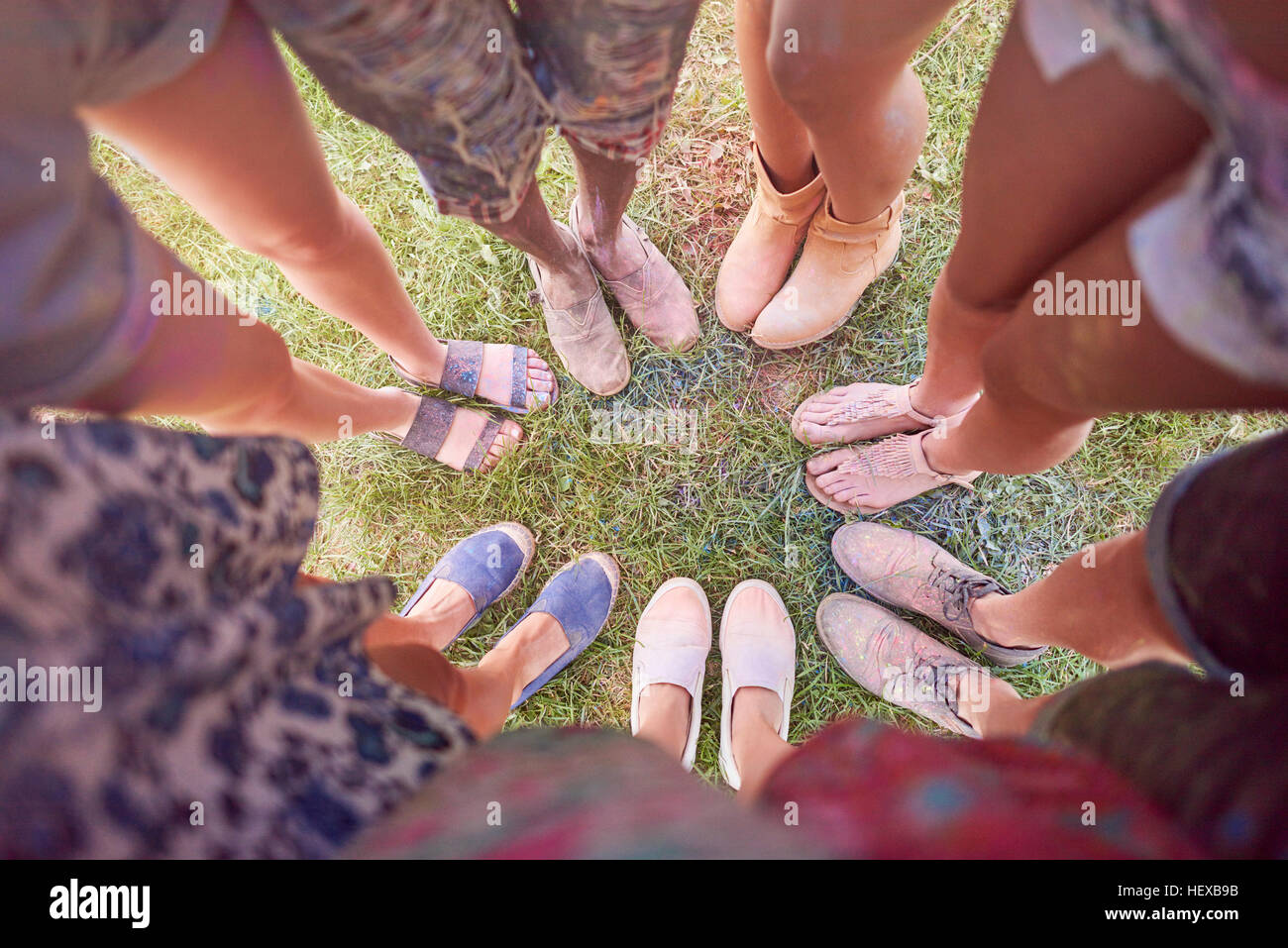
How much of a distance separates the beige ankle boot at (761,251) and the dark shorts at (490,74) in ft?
2.01

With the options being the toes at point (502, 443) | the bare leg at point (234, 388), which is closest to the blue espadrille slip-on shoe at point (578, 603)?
the toes at point (502, 443)

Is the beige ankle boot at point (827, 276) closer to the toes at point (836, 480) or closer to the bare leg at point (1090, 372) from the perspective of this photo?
the toes at point (836, 480)

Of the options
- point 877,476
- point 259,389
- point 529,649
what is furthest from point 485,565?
point 877,476

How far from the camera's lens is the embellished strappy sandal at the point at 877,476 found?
5.90ft

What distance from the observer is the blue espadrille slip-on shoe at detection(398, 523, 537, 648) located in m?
1.85

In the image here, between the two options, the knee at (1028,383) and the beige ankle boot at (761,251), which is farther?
the beige ankle boot at (761,251)

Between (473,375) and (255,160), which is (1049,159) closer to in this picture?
(255,160)

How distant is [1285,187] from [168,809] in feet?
3.02

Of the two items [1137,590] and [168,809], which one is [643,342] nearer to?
[1137,590]

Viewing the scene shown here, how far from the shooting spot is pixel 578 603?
1832 millimetres

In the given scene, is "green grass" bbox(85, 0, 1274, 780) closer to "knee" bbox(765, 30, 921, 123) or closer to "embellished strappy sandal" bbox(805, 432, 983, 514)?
"embellished strappy sandal" bbox(805, 432, 983, 514)

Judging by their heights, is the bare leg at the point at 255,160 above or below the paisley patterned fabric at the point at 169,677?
above
